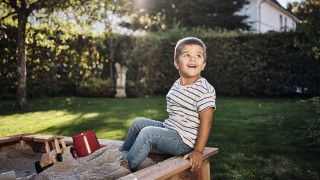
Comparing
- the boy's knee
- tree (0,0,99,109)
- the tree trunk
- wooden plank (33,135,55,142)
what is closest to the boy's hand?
the boy's knee

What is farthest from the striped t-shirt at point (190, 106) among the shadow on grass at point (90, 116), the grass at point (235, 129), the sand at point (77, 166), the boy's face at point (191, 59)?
the shadow on grass at point (90, 116)

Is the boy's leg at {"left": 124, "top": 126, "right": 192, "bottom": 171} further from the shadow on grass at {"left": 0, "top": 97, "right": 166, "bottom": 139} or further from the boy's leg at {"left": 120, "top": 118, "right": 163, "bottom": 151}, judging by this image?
the shadow on grass at {"left": 0, "top": 97, "right": 166, "bottom": 139}

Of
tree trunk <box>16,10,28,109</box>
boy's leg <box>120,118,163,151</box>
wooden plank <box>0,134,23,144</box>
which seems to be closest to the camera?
boy's leg <box>120,118,163,151</box>

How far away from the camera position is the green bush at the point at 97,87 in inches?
543

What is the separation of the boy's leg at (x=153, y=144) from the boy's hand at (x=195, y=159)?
17 cm

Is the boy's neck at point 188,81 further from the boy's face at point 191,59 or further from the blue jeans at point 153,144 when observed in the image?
the blue jeans at point 153,144

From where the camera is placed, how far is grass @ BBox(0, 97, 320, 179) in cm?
420

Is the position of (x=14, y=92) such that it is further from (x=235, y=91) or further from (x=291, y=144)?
(x=291, y=144)

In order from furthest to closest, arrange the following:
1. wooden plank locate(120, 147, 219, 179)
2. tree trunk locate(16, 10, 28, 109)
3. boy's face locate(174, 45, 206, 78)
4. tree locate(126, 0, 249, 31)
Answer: tree locate(126, 0, 249, 31) < tree trunk locate(16, 10, 28, 109) < boy's face locate(174, 45, 206, 78) < wooden plank locate(120, 147, 219, 179)

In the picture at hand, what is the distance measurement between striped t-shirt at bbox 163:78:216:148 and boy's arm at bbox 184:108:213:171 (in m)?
0.06

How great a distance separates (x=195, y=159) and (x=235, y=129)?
4.07 meters

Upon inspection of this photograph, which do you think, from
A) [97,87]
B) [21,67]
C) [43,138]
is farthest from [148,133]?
[97,87]

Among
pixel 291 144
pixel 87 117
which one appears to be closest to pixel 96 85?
pixel 87 117

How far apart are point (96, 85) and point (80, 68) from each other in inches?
42.8
